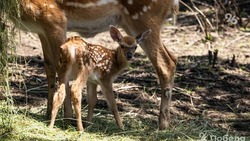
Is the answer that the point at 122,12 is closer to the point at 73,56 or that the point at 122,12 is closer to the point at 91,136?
the point at 73,56

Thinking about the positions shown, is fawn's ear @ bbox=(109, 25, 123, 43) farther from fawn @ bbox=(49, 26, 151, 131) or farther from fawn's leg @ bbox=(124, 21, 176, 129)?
fawn's leg @ bbox=(124, 21, 176, 129)

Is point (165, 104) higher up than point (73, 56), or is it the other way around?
point (73, 56)

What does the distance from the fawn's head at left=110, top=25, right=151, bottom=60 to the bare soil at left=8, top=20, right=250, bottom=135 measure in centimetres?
95

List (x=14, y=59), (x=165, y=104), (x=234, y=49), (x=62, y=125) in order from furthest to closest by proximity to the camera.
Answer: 1. (x=234, y=49)
2. (x=165, y=104)
3. (x=62, y=125)
4. (x=14, y=59)

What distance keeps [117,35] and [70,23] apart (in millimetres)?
A: 639

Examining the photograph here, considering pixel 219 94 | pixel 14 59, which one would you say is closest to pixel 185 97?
pixel 219 94

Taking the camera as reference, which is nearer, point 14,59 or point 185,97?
point 14,59

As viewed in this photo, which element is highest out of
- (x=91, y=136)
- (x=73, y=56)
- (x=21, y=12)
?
(x=21, y=12)

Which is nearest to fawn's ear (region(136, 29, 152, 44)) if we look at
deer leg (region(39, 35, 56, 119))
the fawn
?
the fawn

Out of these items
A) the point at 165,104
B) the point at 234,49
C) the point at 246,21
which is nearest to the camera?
the point at 165,104

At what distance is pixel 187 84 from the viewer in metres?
9.46

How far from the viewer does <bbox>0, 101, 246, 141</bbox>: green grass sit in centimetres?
685

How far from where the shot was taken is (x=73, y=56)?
7.07m

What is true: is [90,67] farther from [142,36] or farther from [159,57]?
[159,57]
